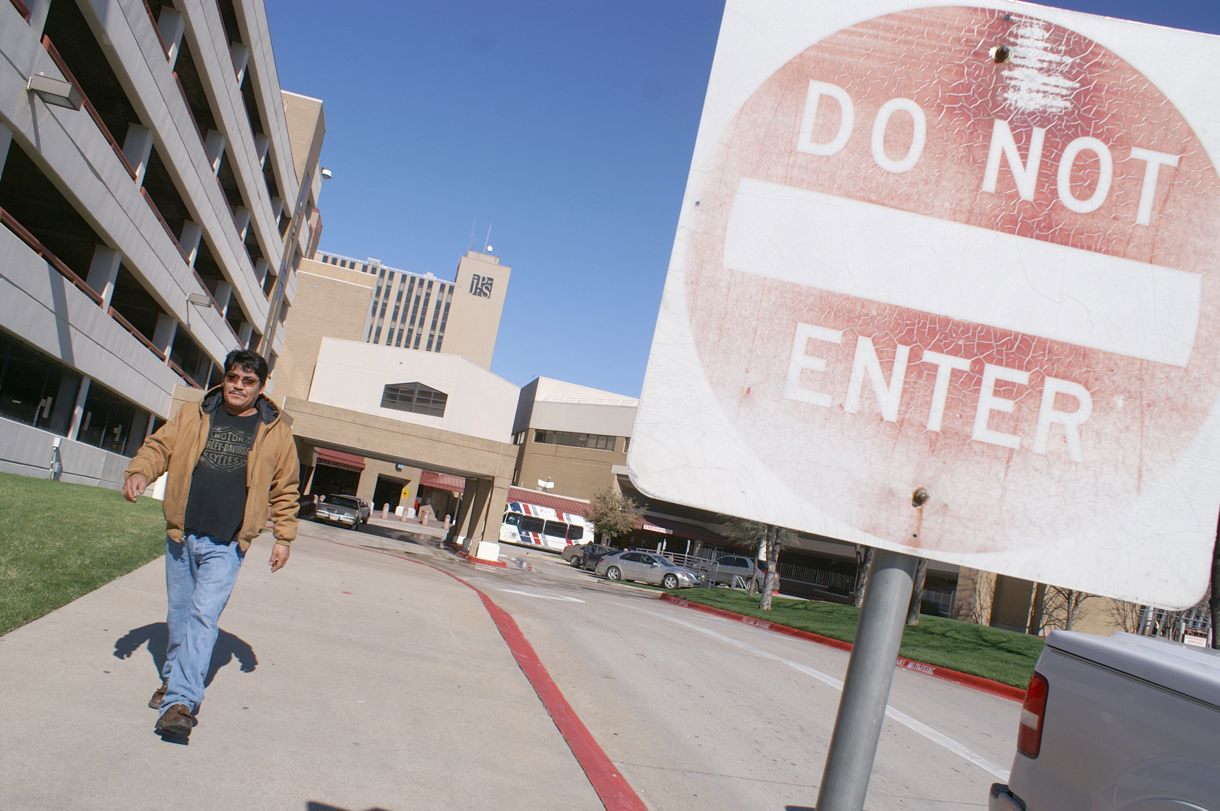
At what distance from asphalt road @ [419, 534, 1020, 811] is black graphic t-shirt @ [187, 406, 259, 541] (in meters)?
2.68

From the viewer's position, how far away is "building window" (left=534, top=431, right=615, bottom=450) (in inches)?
2623

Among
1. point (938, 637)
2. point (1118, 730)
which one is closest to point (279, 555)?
point (1118, 730)

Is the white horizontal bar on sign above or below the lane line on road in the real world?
above

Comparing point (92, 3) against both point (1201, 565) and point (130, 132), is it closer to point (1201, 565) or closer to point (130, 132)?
point (130, 132)

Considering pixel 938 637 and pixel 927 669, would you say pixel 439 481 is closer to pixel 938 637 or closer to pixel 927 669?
pixel 938 637

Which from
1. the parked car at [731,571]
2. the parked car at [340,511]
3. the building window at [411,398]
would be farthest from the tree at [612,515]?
the parked car at [340,511]

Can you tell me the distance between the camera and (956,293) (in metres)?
1.58


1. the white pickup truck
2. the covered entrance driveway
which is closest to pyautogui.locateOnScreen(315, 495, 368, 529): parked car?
the covered entrance driveway

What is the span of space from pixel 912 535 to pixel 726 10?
0.97 meters

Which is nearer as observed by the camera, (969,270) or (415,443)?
(969,270)

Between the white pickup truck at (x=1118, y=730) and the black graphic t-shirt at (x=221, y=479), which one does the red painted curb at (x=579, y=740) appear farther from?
the black graphic t-shirt at (x=221, y=479)

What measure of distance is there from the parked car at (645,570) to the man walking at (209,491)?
34326mm

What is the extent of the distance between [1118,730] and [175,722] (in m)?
3.91

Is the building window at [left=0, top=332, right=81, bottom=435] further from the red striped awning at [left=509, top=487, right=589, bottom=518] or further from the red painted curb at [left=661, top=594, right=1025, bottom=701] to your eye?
the red striped awning at [left=509, top=487, right=589, bottom=518]
